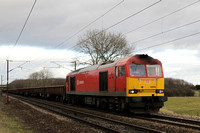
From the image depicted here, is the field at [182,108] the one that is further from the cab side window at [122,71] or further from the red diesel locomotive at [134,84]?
the cab side window at [122,71]

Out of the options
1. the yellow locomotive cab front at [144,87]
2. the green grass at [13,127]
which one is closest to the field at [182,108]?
the yellow locomotive cab front at [144,87]

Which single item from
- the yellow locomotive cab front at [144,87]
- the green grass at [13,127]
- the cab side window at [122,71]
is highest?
the cab side window at [122,71]

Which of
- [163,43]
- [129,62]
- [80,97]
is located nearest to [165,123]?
[129,62]

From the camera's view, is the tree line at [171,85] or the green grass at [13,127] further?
the tree line at [171,85]

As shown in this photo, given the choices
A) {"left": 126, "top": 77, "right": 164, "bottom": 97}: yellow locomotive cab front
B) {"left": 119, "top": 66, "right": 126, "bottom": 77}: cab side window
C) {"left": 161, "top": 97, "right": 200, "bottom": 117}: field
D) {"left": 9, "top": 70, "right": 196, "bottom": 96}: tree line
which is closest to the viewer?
{"left": 126, "top": 77, "right": 164, "bottom": 97}: yellow locomotive cab front

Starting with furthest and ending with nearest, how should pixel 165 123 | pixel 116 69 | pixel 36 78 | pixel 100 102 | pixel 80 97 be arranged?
pixel 36 78 → pixel 80 97 → pixel 100 102 → pixel 116 69 → pixel 165 123

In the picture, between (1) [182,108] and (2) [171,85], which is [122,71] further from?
(2) [171,85]

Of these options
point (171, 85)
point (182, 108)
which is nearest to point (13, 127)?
point (182, 108)

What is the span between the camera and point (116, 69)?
53.1ft

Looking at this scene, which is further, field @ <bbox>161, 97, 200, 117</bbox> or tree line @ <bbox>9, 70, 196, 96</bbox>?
tree line @ <bbox>9, 70, 196, 96</bbox>

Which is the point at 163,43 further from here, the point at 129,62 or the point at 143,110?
the point at 143,110

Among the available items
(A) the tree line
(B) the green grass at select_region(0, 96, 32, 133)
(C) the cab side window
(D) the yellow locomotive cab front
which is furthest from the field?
(A) the tree line

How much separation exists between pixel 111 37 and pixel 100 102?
→ 27.0 m

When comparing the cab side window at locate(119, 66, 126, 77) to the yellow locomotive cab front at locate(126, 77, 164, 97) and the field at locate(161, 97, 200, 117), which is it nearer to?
the yellow locomotive cab front at locate(126, 77, 164, 97)
